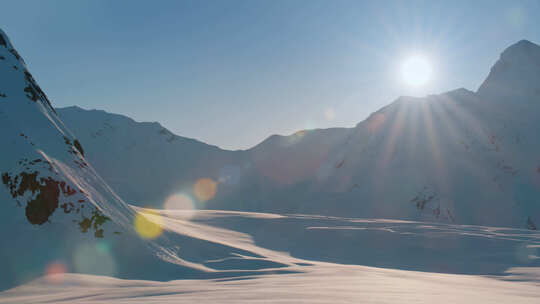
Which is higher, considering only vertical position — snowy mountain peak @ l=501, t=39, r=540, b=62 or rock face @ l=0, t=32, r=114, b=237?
snowy mountain peak @ l=501, t=39, r=540, b=62

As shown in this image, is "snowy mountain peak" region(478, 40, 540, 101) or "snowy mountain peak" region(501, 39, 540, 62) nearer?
"snowy mountain peak" region(478, 40, 540, 101)

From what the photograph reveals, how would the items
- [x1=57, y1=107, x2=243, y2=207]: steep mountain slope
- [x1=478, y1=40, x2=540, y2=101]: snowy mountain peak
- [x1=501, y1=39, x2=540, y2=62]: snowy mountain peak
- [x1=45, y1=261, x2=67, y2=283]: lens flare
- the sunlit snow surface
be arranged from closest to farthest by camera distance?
the sunlit snow surface, [x1=45, y1=261, x2=67, y2=283]: lens flare, [x1=478, y1=40, x2=540, y2=101]: snowy mountain peak, [x1=501, y1=39, x2=540, y2=62]: snowy mountain peak, [x1=57, y1=107, x2=243, y2=207]: steep mountain slope

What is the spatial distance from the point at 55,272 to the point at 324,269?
4.35m

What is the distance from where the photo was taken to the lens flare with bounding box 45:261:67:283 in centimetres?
438

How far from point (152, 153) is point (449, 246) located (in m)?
75.6

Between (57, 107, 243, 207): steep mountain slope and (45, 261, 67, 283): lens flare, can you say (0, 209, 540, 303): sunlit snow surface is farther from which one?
(57, 107, 243, 207): steep mountain slope

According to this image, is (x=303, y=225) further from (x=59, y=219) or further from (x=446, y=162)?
→ (x=446, y=162)

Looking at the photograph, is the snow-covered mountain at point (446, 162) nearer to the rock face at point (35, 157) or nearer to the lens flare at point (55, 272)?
the rock face at point (35, 157)

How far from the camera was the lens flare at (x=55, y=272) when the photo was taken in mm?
4383

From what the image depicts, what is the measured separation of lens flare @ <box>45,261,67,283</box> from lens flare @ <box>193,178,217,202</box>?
58.3 meters

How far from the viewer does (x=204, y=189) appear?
67938 mm

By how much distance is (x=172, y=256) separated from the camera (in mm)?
6297

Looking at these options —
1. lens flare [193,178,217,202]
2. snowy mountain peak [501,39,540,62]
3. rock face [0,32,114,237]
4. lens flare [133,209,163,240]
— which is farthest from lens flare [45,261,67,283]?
lens flare [193,178,217,202]

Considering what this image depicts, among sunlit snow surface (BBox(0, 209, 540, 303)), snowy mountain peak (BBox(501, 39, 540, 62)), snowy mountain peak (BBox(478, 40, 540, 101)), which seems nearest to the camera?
sunlit snow surface (BBox(0, 209, 540, 303))
